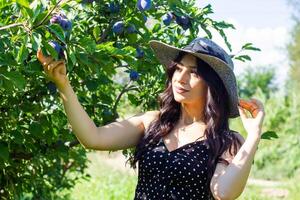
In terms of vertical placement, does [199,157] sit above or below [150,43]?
below

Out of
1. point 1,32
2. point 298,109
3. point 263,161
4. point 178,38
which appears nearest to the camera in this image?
point 1,32

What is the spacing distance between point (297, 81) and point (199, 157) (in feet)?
84.7

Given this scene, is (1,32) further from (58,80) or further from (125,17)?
(125,17)

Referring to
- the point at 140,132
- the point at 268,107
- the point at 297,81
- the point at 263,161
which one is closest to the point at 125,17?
the point at 140,132

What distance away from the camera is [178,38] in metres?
3.14

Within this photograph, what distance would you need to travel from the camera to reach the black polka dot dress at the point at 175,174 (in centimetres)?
229

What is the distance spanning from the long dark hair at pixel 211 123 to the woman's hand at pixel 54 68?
14.9 inches

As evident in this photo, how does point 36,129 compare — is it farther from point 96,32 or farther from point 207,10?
point 207,10

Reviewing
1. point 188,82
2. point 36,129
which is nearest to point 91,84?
point 36,129

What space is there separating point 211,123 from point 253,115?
141 millimetres


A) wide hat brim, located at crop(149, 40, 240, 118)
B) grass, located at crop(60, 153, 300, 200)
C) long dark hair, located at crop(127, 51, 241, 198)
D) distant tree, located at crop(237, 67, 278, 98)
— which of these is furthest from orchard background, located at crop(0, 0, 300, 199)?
distant tree, located at crop(237, 67, 278, 98)

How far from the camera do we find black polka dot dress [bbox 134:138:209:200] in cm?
229

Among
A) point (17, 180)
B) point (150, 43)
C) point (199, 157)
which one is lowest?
point (17, 180)

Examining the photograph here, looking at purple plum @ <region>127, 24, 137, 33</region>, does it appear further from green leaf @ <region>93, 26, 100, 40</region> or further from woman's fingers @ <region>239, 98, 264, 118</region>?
woman's fingers @ <region>239, 98, 264, 118</region>
